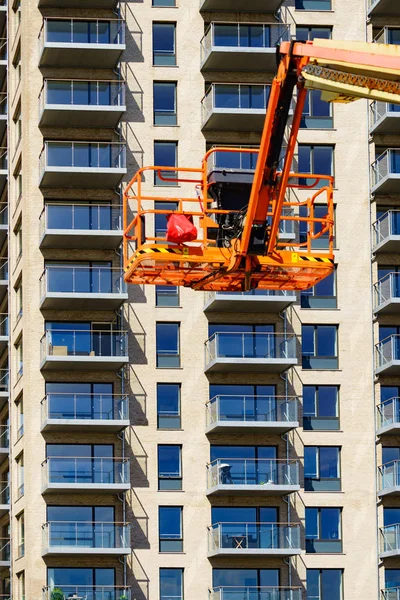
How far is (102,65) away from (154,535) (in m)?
20.6

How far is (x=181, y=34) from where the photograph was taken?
2842 inches

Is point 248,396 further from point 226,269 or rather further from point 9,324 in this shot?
point 226,269

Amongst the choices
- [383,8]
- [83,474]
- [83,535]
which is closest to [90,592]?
[83,535]

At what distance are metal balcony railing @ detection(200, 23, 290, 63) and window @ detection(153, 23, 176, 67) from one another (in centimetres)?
139

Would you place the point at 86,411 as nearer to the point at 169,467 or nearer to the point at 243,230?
the point at 169,467

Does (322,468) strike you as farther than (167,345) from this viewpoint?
No

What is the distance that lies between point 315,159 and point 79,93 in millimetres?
10735

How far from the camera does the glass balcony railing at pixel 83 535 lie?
216 feet

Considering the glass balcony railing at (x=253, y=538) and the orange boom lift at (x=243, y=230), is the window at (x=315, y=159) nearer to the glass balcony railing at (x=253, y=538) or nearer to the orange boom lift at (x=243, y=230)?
the glass balcony railing at (x=253, y=538)

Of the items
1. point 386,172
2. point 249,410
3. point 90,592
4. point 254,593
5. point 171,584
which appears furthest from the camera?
point 386,172

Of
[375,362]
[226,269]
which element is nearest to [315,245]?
[375,362]

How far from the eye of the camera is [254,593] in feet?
218

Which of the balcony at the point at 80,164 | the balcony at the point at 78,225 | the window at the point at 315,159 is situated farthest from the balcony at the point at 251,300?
the balcony at the point at 80,164

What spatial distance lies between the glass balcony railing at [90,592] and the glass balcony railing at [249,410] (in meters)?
7.91
